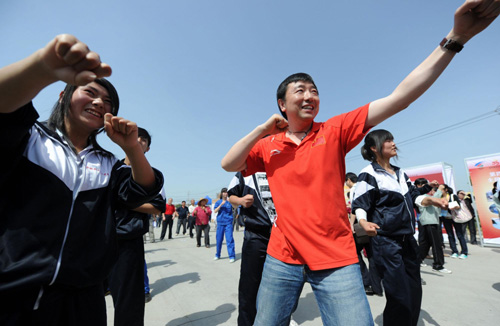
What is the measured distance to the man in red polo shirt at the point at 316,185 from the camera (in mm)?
1348

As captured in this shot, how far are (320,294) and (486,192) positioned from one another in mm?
10611

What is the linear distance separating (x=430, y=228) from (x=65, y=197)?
23.8 ft

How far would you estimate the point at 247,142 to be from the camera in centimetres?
171

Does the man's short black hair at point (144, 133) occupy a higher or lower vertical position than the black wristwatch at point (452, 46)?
higher

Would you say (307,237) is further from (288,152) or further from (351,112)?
(351,112)

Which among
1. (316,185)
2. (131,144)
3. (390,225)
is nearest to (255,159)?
(316,185)

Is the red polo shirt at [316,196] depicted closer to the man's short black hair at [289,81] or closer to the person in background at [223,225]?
the man's short black hair at [289,81]

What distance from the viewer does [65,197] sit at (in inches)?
43.1

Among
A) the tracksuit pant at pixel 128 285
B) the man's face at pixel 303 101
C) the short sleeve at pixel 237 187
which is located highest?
the man's face at pixel 303 101

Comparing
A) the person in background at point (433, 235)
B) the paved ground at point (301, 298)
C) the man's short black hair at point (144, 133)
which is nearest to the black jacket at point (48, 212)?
the man's short black hair at point (144, 133)

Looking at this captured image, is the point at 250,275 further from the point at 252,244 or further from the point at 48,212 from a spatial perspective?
the point at 48,212

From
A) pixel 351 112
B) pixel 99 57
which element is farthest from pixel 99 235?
pixel 351 112

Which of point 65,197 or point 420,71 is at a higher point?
point 420,71

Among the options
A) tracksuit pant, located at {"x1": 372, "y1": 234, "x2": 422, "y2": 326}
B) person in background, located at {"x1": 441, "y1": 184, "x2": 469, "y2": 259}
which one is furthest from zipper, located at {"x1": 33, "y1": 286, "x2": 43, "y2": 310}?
person in background, located at {"x1": 441, "y1": 184, "x2": 469, "y2": 259}
